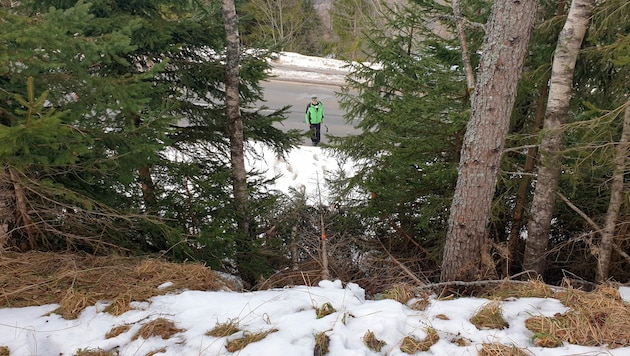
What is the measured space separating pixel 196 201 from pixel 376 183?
9.35 ft

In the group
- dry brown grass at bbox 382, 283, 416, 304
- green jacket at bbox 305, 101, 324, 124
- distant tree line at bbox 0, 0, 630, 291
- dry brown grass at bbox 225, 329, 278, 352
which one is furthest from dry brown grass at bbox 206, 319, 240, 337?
green jacket at bbox 305, 101, 324, 124

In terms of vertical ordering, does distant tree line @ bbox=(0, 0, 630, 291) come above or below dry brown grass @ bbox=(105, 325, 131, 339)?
above

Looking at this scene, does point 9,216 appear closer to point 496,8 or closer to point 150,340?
point 150,340

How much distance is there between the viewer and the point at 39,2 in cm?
491

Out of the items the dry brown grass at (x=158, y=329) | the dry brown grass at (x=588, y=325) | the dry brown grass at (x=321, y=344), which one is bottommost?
the dry brown grass at (x=158, y=329)

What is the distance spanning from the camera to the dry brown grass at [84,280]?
9.89ft

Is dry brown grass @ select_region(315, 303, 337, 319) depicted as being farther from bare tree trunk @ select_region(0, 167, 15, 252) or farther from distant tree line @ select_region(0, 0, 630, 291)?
bare tree trunk @ select_region(0, 167, 15, 252)

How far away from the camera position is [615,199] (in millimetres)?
3918

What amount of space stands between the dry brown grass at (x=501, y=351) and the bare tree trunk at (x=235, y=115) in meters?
3.91

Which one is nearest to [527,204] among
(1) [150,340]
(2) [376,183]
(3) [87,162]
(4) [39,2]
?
(2) [376,183]

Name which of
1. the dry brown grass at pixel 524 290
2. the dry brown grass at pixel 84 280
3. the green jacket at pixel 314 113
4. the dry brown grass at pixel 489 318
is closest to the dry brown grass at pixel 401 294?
the dry brown grass at pixel 489 318

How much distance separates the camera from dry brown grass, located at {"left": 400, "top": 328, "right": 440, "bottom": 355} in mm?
2436

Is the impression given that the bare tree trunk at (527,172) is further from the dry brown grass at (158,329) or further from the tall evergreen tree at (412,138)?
the dry brown grass at (158,329)

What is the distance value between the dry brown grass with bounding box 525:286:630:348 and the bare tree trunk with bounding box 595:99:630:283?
131cm
